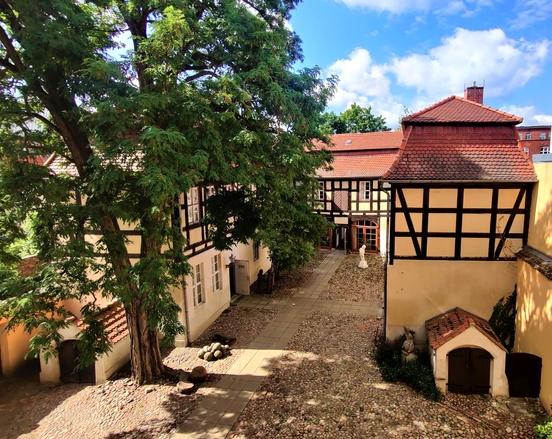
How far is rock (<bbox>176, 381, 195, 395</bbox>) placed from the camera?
9.28 metres

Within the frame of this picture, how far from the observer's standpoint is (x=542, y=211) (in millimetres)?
9062

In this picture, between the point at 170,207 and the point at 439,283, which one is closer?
the point at 170,207

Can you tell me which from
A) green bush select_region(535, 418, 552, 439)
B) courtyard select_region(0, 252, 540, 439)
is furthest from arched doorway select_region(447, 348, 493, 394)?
green bush select_region(535, 418, 552, 439)

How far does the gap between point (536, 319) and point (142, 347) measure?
952 cm

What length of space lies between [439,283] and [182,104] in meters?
8.16

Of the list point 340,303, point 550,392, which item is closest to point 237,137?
point 550,392

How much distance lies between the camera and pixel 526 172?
969 centimetres

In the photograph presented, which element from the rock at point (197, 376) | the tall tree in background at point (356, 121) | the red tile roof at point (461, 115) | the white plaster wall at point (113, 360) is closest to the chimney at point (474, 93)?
the red tile roof at point (461, 115)

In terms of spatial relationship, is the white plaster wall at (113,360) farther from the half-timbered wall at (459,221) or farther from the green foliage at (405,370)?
the half-timbered wall at (459,221)

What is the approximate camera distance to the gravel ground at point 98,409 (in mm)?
8141

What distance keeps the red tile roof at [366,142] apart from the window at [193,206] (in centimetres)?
1245

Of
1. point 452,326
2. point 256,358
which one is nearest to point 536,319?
point 452,326

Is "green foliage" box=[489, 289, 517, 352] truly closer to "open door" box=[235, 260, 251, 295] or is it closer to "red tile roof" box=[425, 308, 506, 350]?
"red tile roof" box=[425, 308, 506, 350]

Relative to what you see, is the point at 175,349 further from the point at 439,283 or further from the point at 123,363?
the point at 439,283
